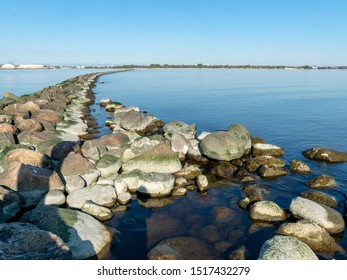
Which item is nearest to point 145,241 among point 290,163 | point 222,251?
point 222,251

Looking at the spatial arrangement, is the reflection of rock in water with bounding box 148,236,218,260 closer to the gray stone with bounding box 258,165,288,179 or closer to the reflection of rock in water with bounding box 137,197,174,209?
the reflection of rock in water with bounding box 137,197,174,209

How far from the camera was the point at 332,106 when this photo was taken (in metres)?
45.5

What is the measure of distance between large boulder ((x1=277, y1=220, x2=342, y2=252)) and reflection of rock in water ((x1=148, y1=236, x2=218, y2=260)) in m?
3.00

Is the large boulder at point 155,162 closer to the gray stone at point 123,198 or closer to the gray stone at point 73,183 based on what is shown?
the gray stone at point 123,198

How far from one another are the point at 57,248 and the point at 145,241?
358cm

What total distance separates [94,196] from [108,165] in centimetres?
326

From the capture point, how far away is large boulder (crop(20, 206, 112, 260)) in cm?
976

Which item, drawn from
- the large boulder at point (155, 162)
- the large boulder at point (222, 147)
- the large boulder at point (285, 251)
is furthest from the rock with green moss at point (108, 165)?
the large boulder at point (285, 251)

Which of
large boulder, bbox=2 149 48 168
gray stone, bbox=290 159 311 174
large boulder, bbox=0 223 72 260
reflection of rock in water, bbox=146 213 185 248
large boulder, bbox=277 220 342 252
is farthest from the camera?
gray stone, bbox=290 159 311 174

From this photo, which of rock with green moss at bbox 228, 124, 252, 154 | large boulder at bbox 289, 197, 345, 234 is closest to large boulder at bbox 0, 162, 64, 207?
large boulder at bbox 289, 197, 345, 234

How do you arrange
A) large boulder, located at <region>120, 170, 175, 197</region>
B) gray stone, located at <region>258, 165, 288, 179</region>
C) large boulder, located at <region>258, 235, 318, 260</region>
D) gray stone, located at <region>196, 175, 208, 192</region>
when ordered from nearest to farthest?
large boulder, located at <region>258, 235, 318, 260</region> → large boulder, located at <region>120, 170, 175, 197</region> → gray stone, located at <region>196, 175, 208, 192</region> → gray stone, located at <region>258, 165, 288, 179</region>

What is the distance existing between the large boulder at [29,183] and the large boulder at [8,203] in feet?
2.06

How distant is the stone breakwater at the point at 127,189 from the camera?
9.59 meters

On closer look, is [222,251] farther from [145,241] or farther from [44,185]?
[44,185]
